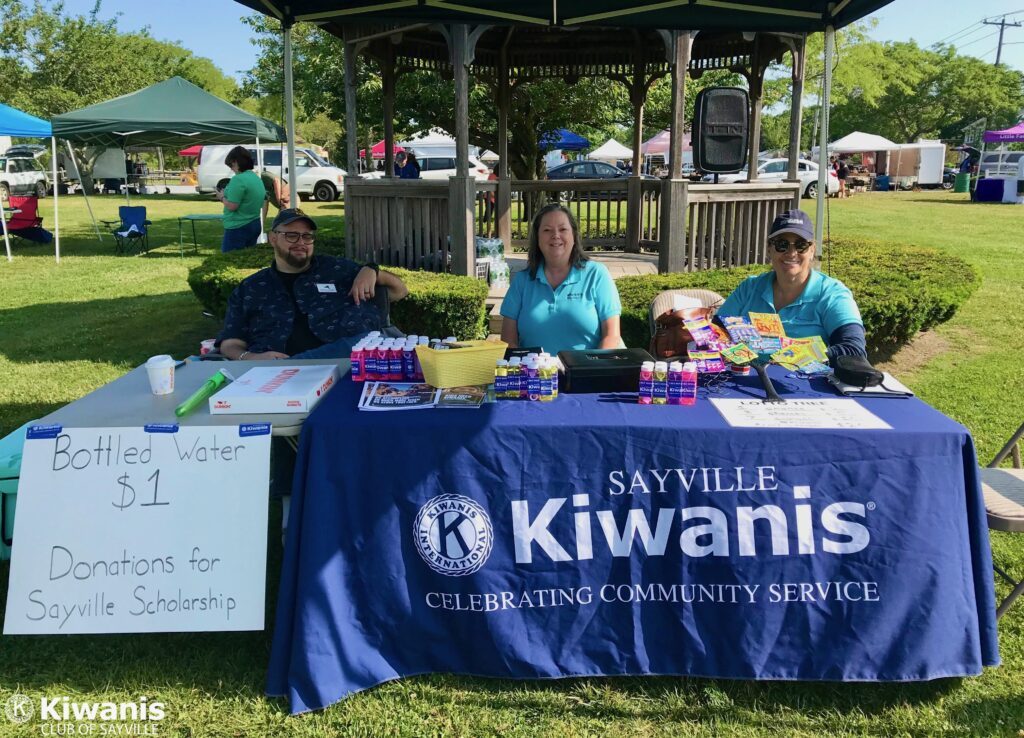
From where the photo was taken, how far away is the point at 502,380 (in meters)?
2.67

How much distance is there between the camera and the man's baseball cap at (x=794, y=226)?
326 cm

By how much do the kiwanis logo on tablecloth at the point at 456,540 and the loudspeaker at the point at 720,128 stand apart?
4997 millimetres

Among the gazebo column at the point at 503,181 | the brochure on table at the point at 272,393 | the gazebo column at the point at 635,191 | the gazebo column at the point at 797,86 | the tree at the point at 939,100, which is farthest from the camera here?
the tree at the point at 939,100

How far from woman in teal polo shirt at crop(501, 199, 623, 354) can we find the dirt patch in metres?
3.42

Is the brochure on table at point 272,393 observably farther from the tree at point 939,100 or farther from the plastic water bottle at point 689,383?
the tree at point 939,100

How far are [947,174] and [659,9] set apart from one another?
4044 centimetres

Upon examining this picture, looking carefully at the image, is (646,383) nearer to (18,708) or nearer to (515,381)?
(515,381)

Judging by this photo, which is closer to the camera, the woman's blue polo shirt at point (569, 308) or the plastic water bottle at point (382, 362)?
the plastic water bottle at point (382, 362)

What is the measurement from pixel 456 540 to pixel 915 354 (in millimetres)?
5571

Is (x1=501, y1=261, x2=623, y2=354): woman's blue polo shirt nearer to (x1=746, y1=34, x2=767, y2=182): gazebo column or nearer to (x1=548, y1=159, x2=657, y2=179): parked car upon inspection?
(x1=746, y1=34, x2=767, y2=182): gazebo column

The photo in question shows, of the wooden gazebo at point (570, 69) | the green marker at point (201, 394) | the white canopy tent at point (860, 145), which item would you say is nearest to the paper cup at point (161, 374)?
the green marker at point (201, 394)

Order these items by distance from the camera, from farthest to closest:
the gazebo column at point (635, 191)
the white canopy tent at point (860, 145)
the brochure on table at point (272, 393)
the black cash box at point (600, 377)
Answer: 1. the white canopy tent at point (860, 145)
2. the gazebo column at point (635, 191)
3. the black cash box at point (600, 377)
4. the brochure on table at point (272, 393)

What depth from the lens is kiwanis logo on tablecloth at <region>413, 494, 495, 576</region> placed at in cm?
252

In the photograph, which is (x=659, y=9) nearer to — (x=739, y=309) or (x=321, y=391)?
(x=739, y=309)
